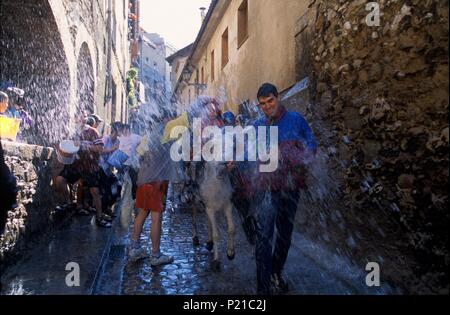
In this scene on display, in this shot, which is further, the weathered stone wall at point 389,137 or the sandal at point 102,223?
the sandal at point 102,223

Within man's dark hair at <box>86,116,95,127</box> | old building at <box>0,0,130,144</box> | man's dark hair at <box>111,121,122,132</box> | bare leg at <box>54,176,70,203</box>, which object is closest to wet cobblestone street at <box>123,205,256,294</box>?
bare leg at <box>54,176,70,203</box>

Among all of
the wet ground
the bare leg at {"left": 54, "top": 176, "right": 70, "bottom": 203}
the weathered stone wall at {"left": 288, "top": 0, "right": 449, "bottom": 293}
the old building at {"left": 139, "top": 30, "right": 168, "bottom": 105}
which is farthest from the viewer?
the old building at {"left": 139, "top": 30, "right": 168, "bottom": 105}

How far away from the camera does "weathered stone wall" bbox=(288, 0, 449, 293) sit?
3039 millimetres

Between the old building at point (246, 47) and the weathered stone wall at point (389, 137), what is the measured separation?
212 centimetres

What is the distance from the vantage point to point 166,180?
15.8 ft

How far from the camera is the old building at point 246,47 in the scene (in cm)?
717

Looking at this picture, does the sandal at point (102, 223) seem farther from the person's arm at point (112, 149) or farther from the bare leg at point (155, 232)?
the bare leg at point (155, 232)

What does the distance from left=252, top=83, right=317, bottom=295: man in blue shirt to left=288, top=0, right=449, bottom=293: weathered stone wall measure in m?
0.65

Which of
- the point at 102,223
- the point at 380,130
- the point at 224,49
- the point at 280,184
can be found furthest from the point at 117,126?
the point at 224,49

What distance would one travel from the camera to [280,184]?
3.63 metres

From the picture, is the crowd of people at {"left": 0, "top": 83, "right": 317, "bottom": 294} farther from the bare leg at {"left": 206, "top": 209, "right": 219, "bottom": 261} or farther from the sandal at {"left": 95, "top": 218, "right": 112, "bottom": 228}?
the bare leg at {"left": 206, "top": 209, "right": 219, "bottom": 261}

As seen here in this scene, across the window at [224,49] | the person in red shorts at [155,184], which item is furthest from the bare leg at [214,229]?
the window at [224,49]

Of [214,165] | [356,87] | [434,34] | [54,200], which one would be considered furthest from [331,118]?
[54,200]

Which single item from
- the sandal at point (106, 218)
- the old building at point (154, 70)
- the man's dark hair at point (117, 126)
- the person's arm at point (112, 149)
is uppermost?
the old building at point (154, 70)
